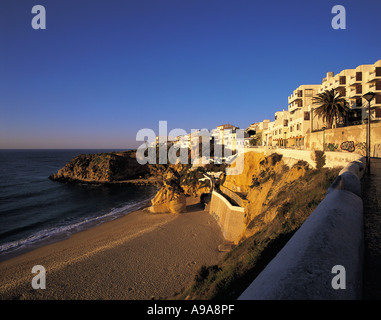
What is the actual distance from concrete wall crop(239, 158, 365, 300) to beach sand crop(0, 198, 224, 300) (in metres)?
13.6

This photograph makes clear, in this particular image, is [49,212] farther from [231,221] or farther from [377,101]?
[377,101]

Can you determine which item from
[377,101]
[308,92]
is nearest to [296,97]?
[308,92]

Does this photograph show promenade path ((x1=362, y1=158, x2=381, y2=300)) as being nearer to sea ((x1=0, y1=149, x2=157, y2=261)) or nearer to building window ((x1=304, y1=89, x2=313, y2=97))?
sea ((x1=0, y1=149, x2=157, y2=261))

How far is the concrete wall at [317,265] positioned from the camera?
5.43 feet

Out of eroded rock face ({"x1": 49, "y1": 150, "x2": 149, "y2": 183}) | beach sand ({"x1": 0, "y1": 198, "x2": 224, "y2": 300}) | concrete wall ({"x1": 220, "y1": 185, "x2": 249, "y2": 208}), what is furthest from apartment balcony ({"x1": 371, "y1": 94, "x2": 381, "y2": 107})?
eroded rock face ({"x1": 49, "y1": 150, "x2": 149, "y2": 183})

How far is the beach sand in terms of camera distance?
14.4m

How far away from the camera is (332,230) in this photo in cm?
245

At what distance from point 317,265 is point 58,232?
31.5 m

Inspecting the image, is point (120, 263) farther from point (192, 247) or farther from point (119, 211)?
point (119, 211)

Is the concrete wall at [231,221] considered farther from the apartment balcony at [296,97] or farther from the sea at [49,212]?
the apartment balcony at [296,97]

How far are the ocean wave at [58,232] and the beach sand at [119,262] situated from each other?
201cm

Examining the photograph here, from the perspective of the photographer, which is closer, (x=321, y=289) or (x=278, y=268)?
(x=321, y=289)
